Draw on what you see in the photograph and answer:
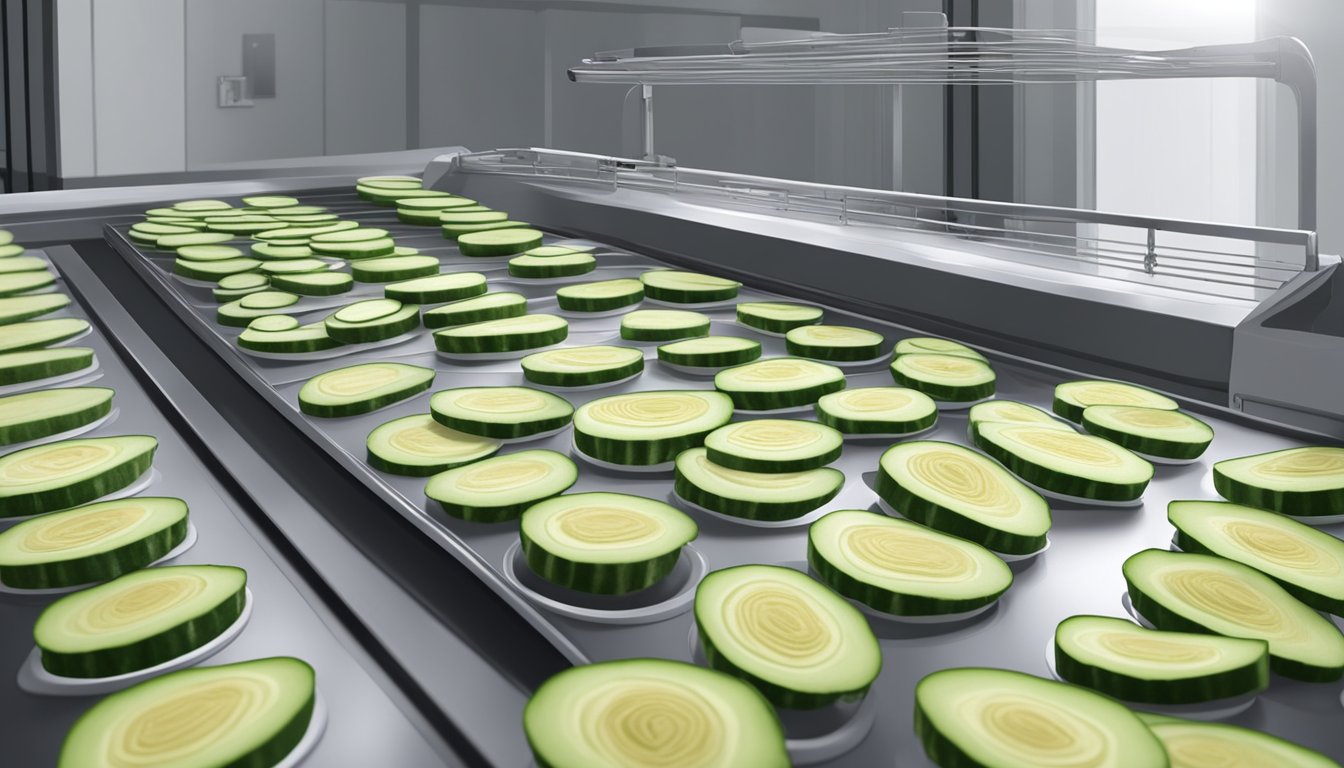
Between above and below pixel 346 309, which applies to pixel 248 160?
above

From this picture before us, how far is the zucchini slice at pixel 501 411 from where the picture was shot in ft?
4.17

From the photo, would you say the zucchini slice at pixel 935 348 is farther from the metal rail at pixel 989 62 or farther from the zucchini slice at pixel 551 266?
the zucchini slice at pixel 551 266

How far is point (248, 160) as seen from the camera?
16.3ft

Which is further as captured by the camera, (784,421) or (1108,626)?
(784,421)

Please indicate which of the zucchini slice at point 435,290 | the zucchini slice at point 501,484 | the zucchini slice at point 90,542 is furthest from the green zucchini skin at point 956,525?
the zucchini slice at point 435,290

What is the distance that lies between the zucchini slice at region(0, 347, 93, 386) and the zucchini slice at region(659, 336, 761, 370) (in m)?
0.91

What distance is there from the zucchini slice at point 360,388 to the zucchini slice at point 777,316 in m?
0.55

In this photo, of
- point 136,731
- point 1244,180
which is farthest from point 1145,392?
point 1244,180

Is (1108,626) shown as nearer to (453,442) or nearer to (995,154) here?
(453,442)

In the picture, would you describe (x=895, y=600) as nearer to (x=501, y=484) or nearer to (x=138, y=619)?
(x=501, y=484)

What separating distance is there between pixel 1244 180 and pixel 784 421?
2.92 m

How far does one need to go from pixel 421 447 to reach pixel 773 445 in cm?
40

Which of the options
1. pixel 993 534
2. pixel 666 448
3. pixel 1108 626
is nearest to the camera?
pixel 1108 626

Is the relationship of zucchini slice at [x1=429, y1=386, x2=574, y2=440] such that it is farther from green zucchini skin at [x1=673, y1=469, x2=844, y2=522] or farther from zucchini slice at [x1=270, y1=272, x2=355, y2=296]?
zucchini slice at [x1=270, y1=272, x2=355, y2=296]
